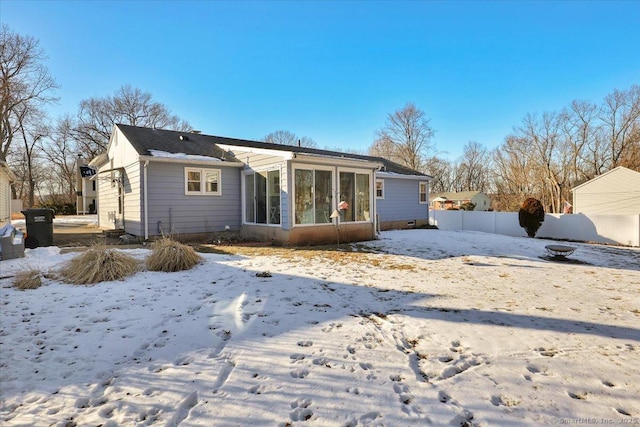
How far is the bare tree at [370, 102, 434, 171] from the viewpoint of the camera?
119ft

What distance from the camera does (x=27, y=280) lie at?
5.18m

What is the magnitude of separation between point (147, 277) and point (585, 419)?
607cm

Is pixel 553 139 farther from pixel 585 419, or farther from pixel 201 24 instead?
pixel 585 419

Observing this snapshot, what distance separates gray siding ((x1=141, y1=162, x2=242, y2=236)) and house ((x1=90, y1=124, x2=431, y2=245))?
0.10 ft

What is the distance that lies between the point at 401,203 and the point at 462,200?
100.0ft

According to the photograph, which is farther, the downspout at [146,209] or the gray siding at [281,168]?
the downspout at [146,209]

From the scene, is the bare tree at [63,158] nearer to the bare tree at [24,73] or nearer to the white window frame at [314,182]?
the bare tree at [24,73]

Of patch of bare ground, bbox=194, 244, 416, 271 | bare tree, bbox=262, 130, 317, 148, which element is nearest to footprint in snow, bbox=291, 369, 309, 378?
patch of bare ground, bbox=194, 244, 416, 271

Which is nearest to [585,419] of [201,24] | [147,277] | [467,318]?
[467,318]

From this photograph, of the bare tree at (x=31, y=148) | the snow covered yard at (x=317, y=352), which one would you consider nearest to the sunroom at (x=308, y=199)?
the snow covered yard at (x=317, y=352)

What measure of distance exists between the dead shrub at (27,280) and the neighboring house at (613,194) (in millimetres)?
25791

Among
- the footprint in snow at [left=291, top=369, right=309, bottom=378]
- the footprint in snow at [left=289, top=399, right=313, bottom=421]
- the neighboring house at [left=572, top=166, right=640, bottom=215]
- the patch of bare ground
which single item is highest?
the neighboring house at [left=572, top=166, right=640, bottom=215]

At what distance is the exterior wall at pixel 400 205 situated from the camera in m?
16.3

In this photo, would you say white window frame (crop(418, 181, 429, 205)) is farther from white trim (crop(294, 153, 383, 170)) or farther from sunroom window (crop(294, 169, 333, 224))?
sunroom window (crop(294, 169, 333, 224))
